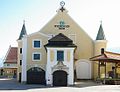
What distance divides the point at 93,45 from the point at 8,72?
32212mm

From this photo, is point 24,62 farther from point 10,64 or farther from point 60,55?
point 10,64

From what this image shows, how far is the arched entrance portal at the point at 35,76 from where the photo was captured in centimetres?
5584

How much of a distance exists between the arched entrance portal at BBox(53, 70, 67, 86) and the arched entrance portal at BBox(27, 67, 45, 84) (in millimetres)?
3440

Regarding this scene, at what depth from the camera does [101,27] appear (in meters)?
65.1

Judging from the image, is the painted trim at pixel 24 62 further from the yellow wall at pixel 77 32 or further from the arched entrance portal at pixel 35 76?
the yellow wall at pixel 77 32

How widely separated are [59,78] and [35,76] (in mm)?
5211

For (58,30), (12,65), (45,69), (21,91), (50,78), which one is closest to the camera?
(21,91)

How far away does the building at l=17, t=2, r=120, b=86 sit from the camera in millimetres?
53219

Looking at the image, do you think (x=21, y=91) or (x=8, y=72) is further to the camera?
(x=8, y=72)

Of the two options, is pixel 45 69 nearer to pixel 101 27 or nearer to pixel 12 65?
pixel 101 27

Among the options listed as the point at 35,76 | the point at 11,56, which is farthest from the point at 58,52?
the point at 11,56

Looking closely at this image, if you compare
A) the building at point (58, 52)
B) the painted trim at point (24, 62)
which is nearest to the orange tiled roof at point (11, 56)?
the building at point (58, 52)

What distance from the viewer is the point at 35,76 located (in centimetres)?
5628

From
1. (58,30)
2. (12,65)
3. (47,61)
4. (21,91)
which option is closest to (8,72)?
(12,65)
